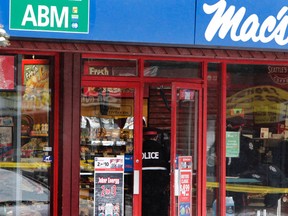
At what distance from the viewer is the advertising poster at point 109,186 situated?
7516 millimetres

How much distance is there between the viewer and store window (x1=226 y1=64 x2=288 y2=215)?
795 centimetres

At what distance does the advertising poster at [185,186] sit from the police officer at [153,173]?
36cm

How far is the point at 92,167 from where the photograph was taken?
24.7ft

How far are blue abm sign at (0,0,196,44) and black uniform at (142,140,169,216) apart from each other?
1.76 metres

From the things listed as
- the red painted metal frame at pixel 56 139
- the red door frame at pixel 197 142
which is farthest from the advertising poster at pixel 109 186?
the red door frame at pixel 197 142

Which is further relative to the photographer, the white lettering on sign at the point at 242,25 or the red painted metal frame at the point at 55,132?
the red painted metal frame at the point at 55,132

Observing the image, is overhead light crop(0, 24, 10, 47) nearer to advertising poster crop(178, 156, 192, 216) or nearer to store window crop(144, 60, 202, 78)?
store window crop(144, 60, 202, 78)

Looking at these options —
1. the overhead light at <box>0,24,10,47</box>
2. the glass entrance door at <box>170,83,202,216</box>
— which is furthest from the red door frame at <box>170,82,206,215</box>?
the overhead light at <box>0,24,10,47</box>

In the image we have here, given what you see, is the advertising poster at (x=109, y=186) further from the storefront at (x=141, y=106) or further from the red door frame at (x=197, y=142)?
the red door frame at (x=197, y=142)

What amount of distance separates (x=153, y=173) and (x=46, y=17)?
2.66 metres

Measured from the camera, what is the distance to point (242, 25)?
22.9 ft

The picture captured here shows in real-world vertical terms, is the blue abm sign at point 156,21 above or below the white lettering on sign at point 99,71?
above

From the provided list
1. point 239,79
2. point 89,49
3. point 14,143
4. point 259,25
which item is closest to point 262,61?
point 239,79

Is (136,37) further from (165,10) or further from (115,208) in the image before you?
(115,208)
